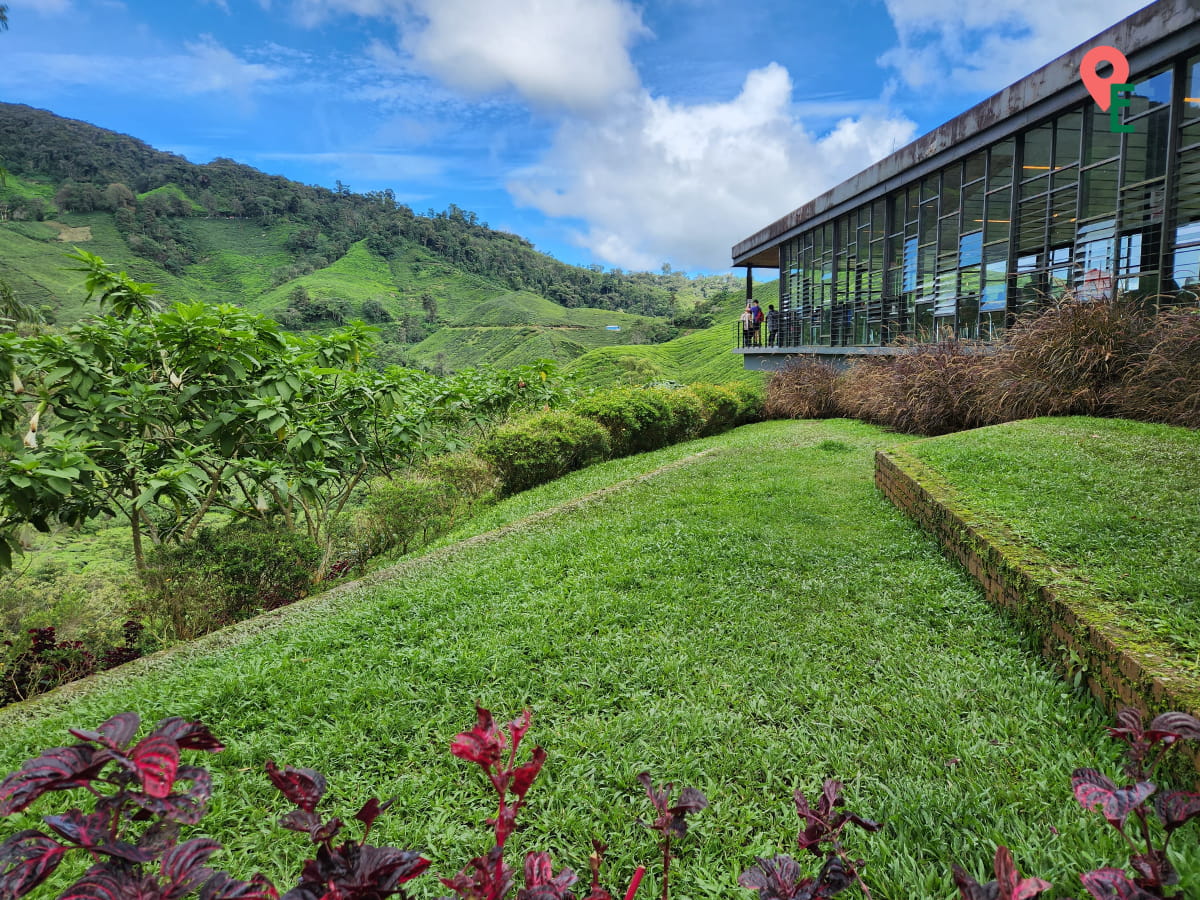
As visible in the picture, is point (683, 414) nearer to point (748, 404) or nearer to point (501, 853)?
point (748, 404)

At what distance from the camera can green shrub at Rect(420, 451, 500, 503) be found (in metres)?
7.53

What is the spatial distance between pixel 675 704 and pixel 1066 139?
11.1 m

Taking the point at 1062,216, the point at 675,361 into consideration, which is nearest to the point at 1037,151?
the point at 1062,216

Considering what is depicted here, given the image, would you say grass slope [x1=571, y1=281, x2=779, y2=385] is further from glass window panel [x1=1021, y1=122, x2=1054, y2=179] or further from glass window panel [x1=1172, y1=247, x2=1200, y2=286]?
glass window panel [x1=1172, y1=247, x2=1200, y2=286]

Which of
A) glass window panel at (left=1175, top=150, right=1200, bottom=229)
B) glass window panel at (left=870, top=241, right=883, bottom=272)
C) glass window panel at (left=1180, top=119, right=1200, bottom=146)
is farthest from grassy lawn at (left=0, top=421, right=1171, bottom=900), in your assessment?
glass window panel at (left=870, top=241, right=883, bottom=272)

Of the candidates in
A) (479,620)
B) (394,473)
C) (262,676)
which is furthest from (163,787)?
(394,473)

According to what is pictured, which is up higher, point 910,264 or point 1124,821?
point 910,264

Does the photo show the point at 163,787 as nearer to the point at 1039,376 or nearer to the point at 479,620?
the point at 479,620

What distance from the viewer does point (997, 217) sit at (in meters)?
11.3

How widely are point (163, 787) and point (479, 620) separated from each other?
113 inches

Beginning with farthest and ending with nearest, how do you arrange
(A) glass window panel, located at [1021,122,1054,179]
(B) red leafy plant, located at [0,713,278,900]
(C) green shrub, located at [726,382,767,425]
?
(C) green shrub, located at [726,382,767,425] → (A) glass window panel, located at [1021,122,1054,179] → (B) red leafy plant, located at [0,713,278,900]

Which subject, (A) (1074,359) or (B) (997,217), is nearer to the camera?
(A) (1074,359)

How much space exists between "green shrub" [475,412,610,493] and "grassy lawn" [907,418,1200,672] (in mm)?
4457

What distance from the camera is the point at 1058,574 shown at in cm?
276
